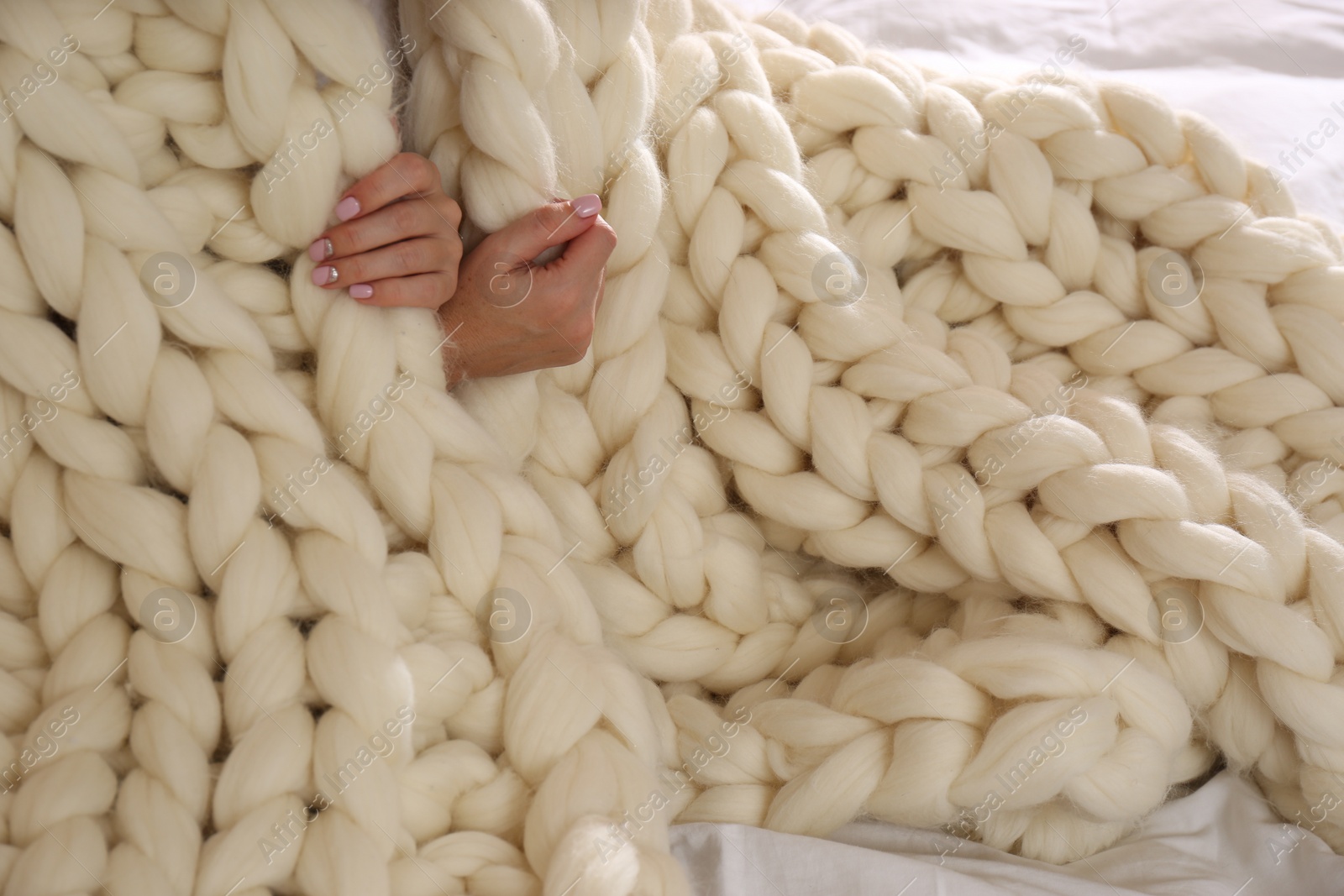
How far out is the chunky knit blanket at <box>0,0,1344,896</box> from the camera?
2.49ft

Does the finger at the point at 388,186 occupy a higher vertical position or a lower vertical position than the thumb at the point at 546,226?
higher

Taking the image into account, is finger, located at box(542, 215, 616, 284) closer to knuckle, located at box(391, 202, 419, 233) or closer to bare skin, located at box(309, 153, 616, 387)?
bare skin, located at box(309, 153, 616, 387)

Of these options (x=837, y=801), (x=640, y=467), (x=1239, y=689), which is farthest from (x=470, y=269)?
(x=1239, y=689)

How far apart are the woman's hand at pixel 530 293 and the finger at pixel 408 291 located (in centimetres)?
3

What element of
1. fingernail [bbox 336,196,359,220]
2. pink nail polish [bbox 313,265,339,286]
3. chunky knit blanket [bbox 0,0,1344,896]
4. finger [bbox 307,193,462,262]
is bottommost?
chunky knit blanket [bbox 0,0,1344,896]

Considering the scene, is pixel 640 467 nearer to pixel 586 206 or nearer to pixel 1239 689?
pixel 586 206

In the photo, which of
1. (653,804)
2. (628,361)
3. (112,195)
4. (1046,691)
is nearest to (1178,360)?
(1046,691)

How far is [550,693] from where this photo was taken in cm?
81

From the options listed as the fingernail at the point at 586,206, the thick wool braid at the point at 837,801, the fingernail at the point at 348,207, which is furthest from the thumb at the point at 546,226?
the thick wool braid at the point at 837,801

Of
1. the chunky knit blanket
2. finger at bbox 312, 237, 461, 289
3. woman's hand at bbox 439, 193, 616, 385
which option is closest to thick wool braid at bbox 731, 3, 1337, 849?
the chunky knit blanket

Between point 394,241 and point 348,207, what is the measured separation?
0.04m

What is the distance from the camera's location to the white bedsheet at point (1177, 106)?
2.77 ft

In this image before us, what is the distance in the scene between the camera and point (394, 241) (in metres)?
0.86

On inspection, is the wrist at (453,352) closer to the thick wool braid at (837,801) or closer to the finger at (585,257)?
the finger at (585,257)
